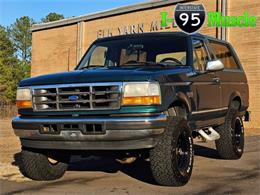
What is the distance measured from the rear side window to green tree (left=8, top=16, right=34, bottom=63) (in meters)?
70.4

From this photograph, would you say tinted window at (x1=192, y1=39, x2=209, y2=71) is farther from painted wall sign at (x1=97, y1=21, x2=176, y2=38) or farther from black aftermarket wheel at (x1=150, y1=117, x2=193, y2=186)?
painted wall sign at (x1=97, y1=21, x2=176, y2=38)

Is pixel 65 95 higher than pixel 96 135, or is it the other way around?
pixel 65 95

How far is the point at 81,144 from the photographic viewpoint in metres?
5.36

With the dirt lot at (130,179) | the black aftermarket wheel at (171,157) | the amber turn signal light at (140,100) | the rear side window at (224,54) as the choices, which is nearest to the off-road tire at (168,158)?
the black aftermarket wheel at (171,157)

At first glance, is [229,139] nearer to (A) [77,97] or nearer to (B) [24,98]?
(A) [77,97]

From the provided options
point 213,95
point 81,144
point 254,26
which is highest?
point 254,26

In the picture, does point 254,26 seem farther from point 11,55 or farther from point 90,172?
point 11,55

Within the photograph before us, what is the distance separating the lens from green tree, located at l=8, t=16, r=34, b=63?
7656 centimetres

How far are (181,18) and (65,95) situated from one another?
18.6 meters

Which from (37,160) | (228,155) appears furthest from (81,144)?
(228,155)

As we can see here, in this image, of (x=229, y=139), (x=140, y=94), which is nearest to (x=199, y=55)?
(x=229, y=139)

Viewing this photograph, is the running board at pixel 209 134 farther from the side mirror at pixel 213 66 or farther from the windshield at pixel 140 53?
the windshield at pixel 140 53

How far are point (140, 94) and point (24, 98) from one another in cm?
164

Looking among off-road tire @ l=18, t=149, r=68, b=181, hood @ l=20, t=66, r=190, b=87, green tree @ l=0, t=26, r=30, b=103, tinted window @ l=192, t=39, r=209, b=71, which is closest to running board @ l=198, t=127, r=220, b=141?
tinted window @ l=192, t=39, r=209, b=71
